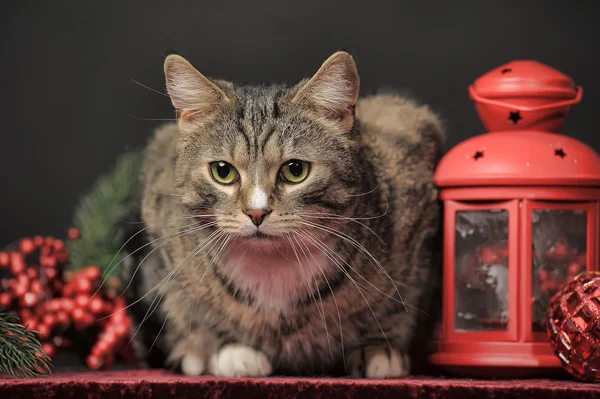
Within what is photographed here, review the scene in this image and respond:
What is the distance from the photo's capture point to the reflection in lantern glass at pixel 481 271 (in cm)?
170

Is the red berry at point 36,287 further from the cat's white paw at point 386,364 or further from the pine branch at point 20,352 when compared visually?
the cat's white paw at point 386,364

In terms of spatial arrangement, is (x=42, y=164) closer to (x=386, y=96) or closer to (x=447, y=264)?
(x=386, y=96)

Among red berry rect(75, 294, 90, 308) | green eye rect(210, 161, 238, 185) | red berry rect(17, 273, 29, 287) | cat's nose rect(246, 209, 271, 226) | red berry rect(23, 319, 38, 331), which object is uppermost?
green eye rect(210, 161, 238, 185)

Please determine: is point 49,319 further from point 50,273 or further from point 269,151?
point 269,151

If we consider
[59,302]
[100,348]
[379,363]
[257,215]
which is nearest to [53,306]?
[59,302]

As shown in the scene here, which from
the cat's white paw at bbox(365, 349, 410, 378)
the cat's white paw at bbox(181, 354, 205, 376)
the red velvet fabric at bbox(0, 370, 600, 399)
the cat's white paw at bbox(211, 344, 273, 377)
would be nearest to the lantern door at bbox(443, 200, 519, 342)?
the cat's white paw at bbox(365, 349, 410, 378)

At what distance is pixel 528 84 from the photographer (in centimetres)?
167

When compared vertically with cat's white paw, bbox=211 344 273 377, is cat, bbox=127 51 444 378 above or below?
above

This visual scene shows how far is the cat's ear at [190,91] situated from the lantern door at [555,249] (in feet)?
1.84

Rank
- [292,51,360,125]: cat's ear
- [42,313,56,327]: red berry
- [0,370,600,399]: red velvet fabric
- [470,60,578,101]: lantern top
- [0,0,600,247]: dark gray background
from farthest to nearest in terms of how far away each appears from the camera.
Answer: [0,0,600,247]: dark gray background < [42,313,56,327]: red berry < [470,60,578,101]: lantern top < [292,51,360,125]: cat's ear < [0,370,600,399]: red velvet fabric

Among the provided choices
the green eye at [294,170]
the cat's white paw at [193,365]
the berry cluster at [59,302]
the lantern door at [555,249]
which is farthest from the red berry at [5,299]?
the lantern door at [555,249]

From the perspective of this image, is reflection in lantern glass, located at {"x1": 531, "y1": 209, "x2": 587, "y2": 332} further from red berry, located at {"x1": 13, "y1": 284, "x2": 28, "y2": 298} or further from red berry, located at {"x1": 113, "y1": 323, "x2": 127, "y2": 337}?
red berry, located at {"x1": 13, "y1": 284, "x2": 28, "y2": 298}

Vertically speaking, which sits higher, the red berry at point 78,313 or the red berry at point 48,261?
the red berry at point 48,261

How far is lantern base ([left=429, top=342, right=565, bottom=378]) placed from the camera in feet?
5.28
